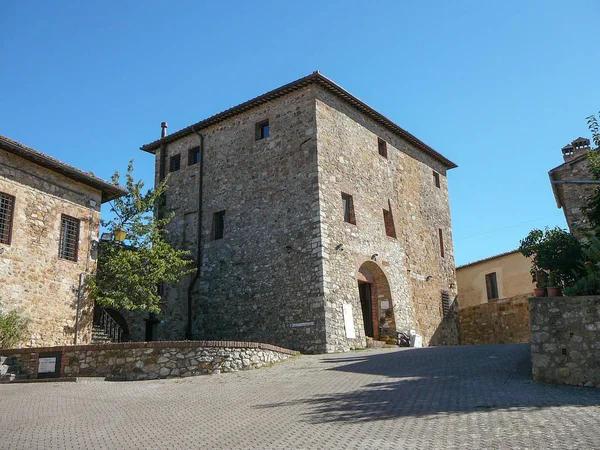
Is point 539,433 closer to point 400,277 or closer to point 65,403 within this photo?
point 65,403

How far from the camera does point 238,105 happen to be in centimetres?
2230

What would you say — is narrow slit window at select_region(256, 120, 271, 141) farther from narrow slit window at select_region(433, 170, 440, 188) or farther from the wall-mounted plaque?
the wall-mounted plaque

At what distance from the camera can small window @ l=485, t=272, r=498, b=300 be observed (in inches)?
1080

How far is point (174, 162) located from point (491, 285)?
16.1m

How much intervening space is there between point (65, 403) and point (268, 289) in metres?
10.00

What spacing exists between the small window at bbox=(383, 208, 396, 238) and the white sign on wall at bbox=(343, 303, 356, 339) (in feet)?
15.7

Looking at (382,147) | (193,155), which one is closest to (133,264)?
(193,155)

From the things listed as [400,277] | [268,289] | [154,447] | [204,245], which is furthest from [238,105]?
[154,447]

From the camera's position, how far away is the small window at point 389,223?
22984mm

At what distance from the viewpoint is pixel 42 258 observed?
53.6ft

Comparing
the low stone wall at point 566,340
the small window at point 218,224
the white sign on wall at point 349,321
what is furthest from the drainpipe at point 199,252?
the low stone wall at point 566,340

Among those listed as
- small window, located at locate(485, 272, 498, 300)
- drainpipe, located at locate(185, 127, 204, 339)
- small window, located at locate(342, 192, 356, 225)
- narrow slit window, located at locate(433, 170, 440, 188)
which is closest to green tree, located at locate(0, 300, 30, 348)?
drainpipe, located at locate(185, 127, 204, 339)

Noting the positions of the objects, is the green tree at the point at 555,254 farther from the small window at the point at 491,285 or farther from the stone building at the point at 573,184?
the small window at the point at 491,285

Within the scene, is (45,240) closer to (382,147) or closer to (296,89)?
(296,89)
